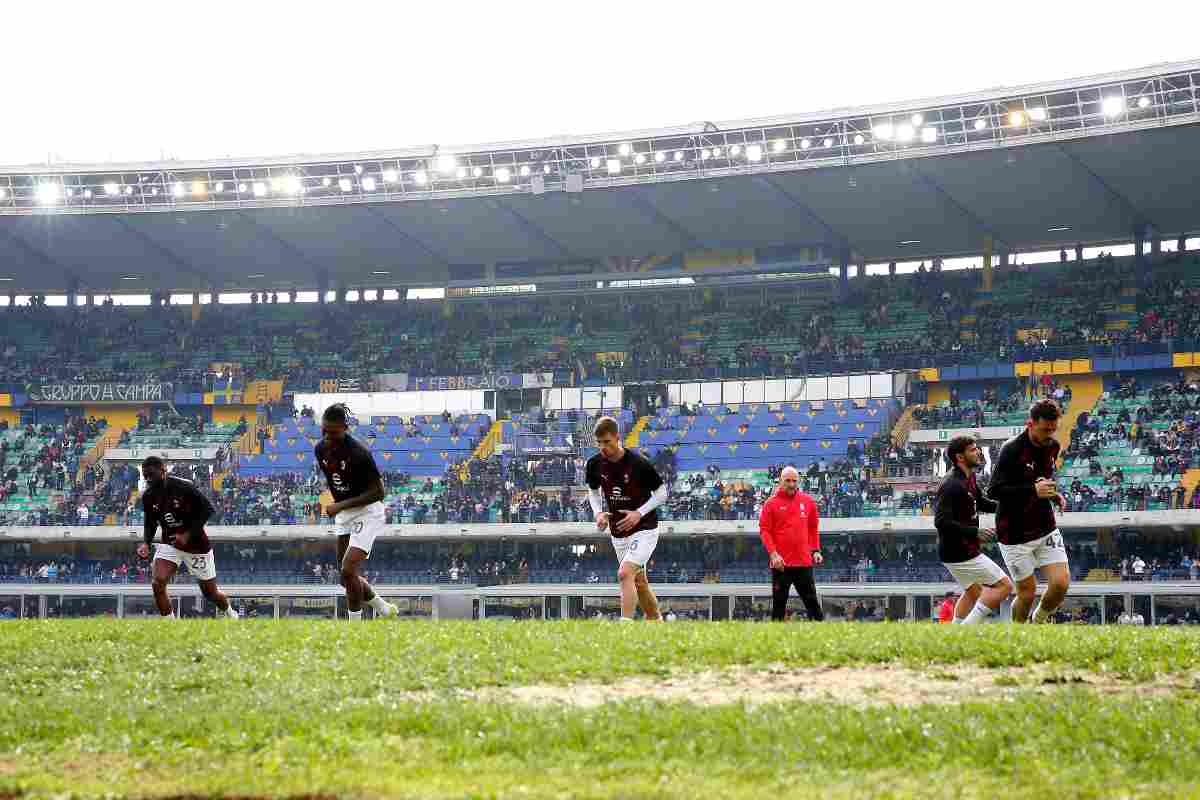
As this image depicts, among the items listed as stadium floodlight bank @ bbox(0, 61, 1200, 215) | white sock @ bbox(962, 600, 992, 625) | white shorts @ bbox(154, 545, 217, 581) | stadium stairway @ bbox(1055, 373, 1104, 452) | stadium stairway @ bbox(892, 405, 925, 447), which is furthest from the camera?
stadium stairway @ bbox(892, 405, 925, 447)

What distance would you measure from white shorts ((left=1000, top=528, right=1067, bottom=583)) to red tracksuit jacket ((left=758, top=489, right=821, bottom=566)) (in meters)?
3.01

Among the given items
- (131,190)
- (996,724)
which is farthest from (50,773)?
(131,190)

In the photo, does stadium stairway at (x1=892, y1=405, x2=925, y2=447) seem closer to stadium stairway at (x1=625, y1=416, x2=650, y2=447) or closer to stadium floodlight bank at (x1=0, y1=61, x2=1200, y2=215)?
stadium floodlight bank at (x1=0, y1=61, x2=1200, y2=215)

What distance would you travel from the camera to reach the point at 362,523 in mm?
15414

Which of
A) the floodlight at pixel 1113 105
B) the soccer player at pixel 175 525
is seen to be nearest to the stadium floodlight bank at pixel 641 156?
the floodlight at pixel 1113 105

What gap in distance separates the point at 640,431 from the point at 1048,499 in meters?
39.7

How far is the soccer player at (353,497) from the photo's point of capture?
49.9 ft

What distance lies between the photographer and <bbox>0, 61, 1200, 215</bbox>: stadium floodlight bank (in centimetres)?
4609

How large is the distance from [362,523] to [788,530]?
4975 millimetres

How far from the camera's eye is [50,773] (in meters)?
8.29

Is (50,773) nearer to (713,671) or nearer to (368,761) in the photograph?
(368,761)

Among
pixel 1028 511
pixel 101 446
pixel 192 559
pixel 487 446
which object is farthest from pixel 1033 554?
pixel 101 446

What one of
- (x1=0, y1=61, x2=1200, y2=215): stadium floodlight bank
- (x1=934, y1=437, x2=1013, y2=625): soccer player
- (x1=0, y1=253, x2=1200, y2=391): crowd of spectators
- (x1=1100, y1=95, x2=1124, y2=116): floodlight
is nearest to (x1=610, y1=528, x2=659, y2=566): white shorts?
(x1=934, y1=437, x2=1013, y2=625): soccer player

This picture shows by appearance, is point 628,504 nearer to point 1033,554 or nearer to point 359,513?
point 359,513
